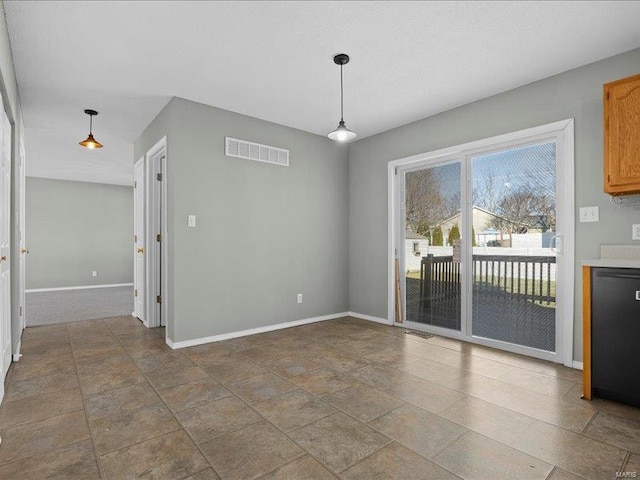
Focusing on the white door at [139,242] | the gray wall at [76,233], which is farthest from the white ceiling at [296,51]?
the gray wall at [76,233]

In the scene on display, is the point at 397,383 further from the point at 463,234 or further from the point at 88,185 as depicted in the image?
the point at 88,185

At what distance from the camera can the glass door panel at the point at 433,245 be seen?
3.90 metres

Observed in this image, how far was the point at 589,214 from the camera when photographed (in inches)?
112

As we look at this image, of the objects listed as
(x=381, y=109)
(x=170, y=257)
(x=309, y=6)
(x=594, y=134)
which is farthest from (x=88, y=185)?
(x=594, y=134)

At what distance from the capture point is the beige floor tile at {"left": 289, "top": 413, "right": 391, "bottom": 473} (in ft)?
5.65

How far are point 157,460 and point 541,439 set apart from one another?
6.74 ft

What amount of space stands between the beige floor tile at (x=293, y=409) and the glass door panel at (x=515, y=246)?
2.21 m

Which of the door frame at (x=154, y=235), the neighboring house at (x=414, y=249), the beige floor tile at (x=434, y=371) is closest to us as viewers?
the beige floor tile at (x=434, y=371)

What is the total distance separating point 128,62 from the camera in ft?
9.50

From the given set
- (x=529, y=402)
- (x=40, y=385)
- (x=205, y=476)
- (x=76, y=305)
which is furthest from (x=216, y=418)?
(x=76, y=305)

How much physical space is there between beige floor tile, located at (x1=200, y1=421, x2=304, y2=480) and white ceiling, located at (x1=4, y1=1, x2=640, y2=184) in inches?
104

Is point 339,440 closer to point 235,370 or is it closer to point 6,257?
point 235,370

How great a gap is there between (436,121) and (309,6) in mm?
2318

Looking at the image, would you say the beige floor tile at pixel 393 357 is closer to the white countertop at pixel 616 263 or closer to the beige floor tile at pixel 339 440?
the beige floor tile at pixel 339 440
